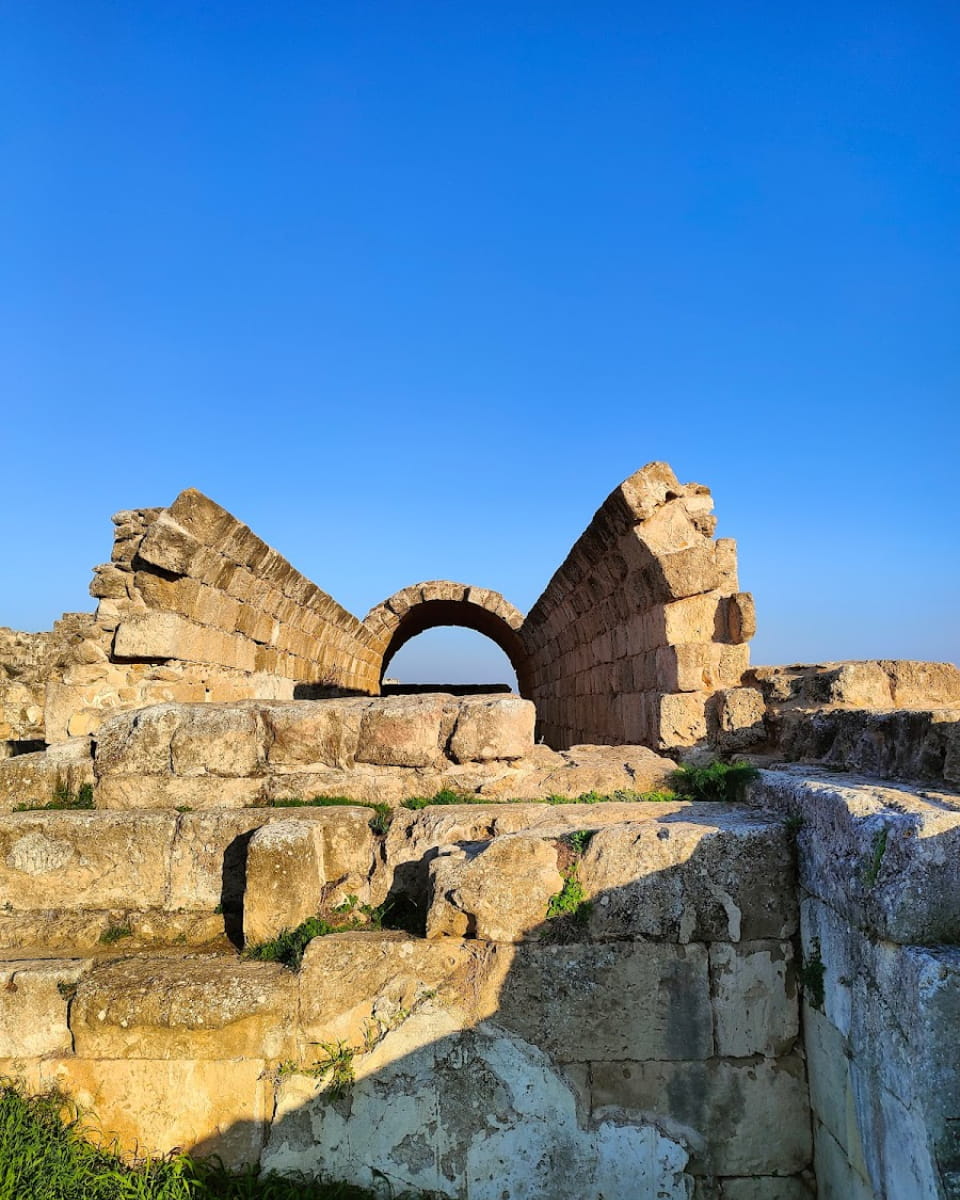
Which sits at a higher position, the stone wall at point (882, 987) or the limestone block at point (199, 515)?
the limestone block at point (199, 515)

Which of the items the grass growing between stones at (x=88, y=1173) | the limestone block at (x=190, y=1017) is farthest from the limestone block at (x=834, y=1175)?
the limestone block at (x=190, y=1017)

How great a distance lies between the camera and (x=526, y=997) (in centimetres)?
302

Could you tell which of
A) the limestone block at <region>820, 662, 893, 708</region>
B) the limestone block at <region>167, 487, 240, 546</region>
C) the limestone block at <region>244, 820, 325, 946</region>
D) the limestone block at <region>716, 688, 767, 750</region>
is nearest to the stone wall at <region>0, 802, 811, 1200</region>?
the limestone block at <region>244, 820, 325, 946</region>

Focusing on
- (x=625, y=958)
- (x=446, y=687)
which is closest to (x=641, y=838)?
(x=625, y=958)

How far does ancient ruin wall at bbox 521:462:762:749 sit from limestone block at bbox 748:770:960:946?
2.01 meters

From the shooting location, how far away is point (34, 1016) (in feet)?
10.1

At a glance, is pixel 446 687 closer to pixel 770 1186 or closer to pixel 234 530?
pixel 234 530

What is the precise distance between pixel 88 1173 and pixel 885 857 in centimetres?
293

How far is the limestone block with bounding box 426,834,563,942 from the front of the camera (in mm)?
3098

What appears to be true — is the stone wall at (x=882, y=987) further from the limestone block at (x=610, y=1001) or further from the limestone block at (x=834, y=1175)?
the limestone block at (x=610, y=1001)

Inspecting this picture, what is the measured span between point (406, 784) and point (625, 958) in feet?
5.31

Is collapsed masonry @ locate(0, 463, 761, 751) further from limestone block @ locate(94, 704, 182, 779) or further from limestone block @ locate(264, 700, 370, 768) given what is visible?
limestone block @ locate(264, 700, 370, 768)

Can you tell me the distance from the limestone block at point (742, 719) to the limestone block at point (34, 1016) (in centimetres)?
379

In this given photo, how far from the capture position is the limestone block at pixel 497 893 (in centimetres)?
310
